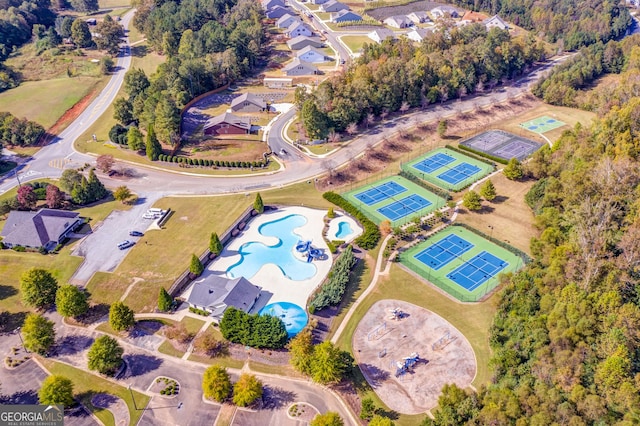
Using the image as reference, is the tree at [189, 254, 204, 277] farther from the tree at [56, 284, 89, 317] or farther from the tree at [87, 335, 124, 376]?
the tree at [87, 335, 124, 376]

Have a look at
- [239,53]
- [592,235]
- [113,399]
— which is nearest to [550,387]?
[592,235]

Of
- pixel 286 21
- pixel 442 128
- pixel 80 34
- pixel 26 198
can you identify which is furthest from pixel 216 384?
pixel 286 21

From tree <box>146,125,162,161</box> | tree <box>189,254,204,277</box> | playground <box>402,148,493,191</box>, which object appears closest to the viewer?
tree <box>189,254,204,277</box>

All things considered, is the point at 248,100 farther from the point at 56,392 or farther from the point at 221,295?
the point at 56,392

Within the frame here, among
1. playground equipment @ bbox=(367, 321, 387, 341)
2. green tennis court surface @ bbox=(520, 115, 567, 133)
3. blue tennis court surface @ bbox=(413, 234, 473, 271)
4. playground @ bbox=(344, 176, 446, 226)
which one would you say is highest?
green tennis court surface @ bbox=(520, 115, 567, 133)

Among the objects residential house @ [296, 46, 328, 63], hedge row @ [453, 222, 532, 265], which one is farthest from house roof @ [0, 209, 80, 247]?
A: residential house @ [296, 46, 328, 63]
